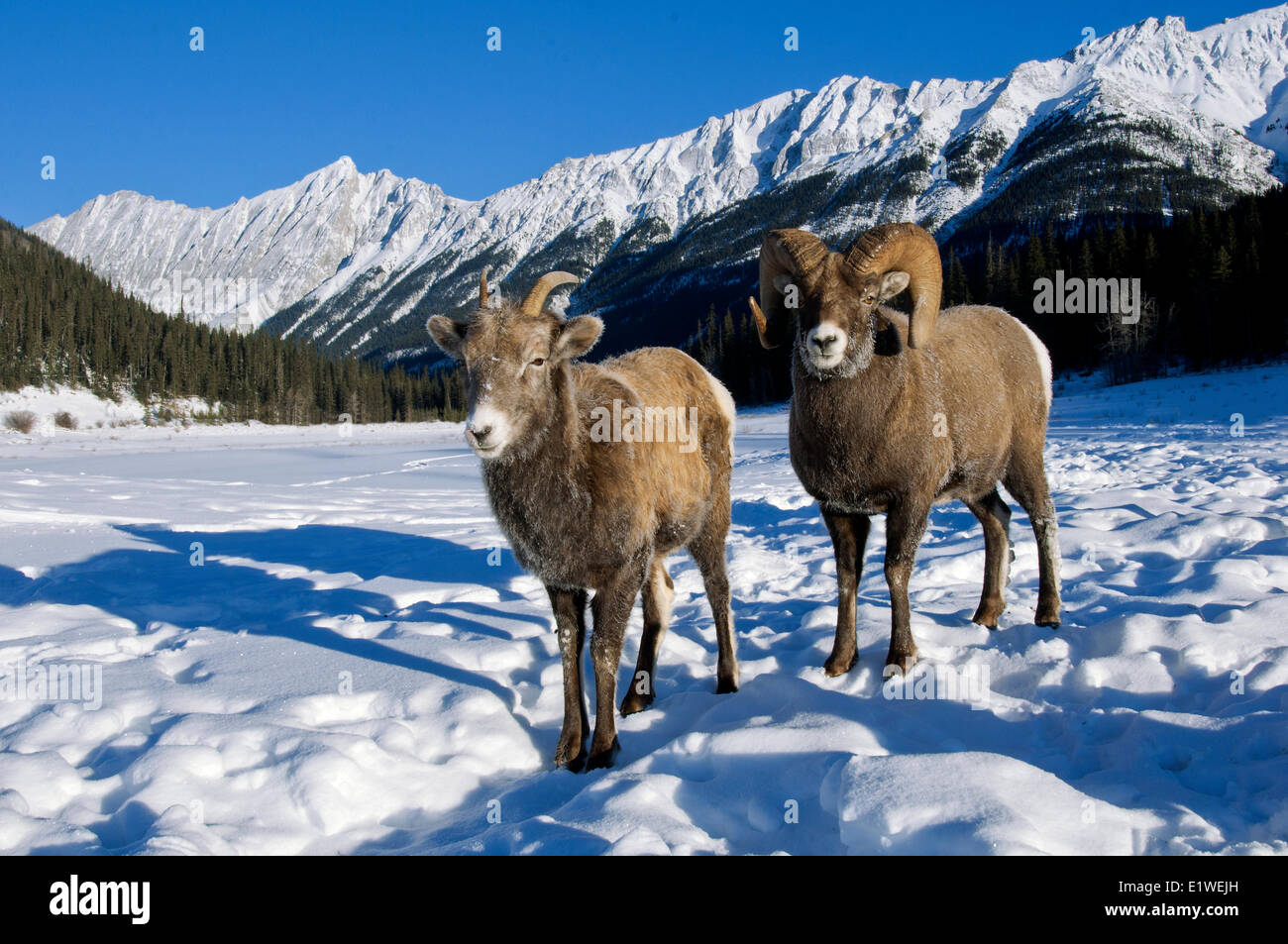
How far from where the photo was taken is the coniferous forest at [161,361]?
92688mm

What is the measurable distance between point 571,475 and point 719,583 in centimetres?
189

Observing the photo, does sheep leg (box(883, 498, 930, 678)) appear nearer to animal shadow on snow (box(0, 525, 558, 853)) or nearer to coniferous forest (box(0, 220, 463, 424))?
animal shadow on snow (box(0, 525, 558, 853))

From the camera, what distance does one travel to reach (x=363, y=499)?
1805 cm

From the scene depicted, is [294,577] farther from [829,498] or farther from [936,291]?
[936,291]

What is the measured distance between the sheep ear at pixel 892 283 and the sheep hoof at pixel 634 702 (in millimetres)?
3699

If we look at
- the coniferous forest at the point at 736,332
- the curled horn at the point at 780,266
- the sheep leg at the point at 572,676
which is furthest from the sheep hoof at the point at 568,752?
the coniferous forest at the point at 736,332

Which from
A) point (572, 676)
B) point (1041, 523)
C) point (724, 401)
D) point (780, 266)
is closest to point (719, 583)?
point (572, 676)

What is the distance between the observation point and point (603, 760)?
4434 mm

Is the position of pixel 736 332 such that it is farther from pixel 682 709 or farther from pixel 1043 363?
pixel 682 709

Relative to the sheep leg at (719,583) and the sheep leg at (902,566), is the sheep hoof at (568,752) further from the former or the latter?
the sheep leg at (902,566)

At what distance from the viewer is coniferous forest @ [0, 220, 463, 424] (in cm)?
9269
